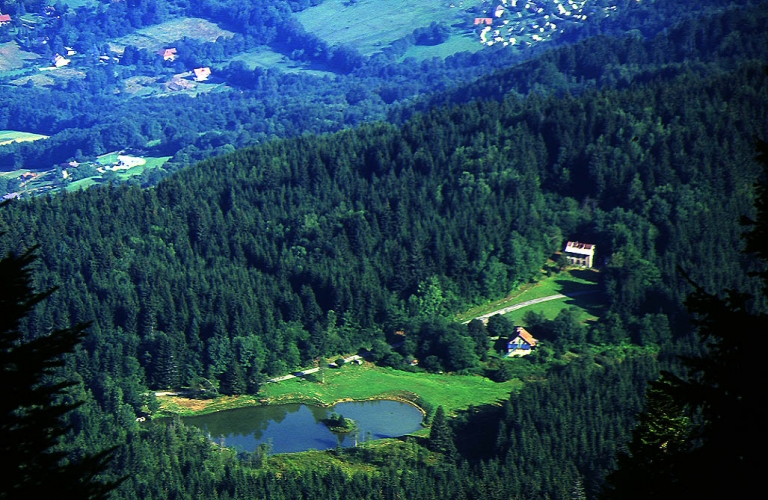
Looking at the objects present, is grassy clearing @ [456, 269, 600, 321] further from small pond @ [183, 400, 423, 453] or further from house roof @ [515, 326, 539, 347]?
small pond @ [183, 400, 423, 453]

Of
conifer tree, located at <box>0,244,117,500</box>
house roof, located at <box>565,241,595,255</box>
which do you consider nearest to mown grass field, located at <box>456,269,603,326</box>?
house roof, located at <box>565,241,595,255</box>

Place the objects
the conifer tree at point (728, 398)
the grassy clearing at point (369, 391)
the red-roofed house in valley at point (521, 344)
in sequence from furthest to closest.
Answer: the red-roofed house in valley at point (521, 344)
the grassy clearing at point (369, 391)
the conifer tree at point (728, 398)

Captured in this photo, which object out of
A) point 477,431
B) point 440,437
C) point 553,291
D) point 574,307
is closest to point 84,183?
point 553,291

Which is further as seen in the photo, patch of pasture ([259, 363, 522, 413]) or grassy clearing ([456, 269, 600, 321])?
grassy clearing ([456, 269, 600, 321])

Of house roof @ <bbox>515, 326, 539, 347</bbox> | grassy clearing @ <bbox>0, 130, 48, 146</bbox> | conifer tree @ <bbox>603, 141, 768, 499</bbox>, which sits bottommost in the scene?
grassy clearing @ <bbox>0, 130, 48, 146</bbox>

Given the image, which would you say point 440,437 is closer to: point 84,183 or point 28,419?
point 28,419

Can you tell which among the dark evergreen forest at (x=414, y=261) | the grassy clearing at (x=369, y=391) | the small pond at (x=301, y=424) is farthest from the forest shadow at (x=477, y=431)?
the small pond at (x=301, y=424)

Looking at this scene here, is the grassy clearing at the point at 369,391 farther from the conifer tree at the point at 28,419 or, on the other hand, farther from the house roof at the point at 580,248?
the conifer tree at the point at 28,419

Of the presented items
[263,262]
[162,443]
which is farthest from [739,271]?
[162,443]
